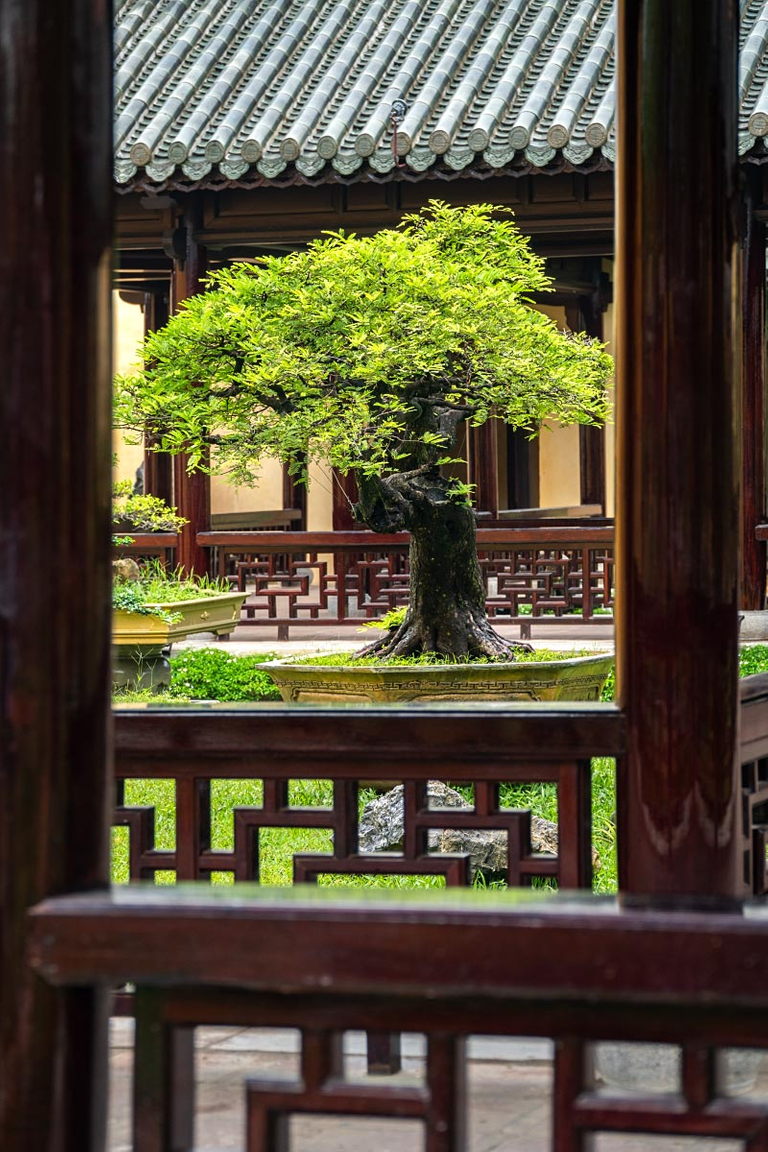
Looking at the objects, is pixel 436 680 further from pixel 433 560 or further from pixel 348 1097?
pixel 348 1097

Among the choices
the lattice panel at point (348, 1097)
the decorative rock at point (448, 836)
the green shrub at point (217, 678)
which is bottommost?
the decorative rock at point (448, 836)

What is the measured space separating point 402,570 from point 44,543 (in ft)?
32.5

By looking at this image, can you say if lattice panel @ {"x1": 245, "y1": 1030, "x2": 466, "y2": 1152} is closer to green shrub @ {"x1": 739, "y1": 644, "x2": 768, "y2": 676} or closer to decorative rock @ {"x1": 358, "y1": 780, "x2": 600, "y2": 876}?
decorative rock @ {"x1": 358, "y1": 780, "x2": 600, "y2": 876}

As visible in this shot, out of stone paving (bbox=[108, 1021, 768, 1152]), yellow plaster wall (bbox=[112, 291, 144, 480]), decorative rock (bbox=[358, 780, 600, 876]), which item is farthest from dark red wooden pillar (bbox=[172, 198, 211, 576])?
stone paving (bbox=[108, 1021, 768, 1152])

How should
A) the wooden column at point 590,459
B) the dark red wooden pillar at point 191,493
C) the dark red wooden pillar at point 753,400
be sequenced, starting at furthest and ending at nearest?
the wooden column at point 590,459
the dark red wooden pillar at point 191,493
the dark red wooden pillar at point 753,400

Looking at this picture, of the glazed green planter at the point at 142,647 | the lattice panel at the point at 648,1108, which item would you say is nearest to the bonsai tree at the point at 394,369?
the glazed green planter at the point at 142,647

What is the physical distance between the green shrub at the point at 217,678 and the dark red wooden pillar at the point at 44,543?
666 centimetres

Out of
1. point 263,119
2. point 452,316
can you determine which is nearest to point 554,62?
point 263,119

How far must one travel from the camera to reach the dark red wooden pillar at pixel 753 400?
1016cm

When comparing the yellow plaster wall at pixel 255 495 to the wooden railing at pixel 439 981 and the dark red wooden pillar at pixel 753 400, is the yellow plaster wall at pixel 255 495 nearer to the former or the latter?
the dark red wooden pillar at pixel 753 400

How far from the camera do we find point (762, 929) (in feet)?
4.72

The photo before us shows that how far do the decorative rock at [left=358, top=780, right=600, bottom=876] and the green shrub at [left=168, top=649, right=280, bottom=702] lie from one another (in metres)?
3.03

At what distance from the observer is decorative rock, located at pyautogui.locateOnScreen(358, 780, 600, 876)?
475 cm

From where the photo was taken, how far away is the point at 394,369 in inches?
272
